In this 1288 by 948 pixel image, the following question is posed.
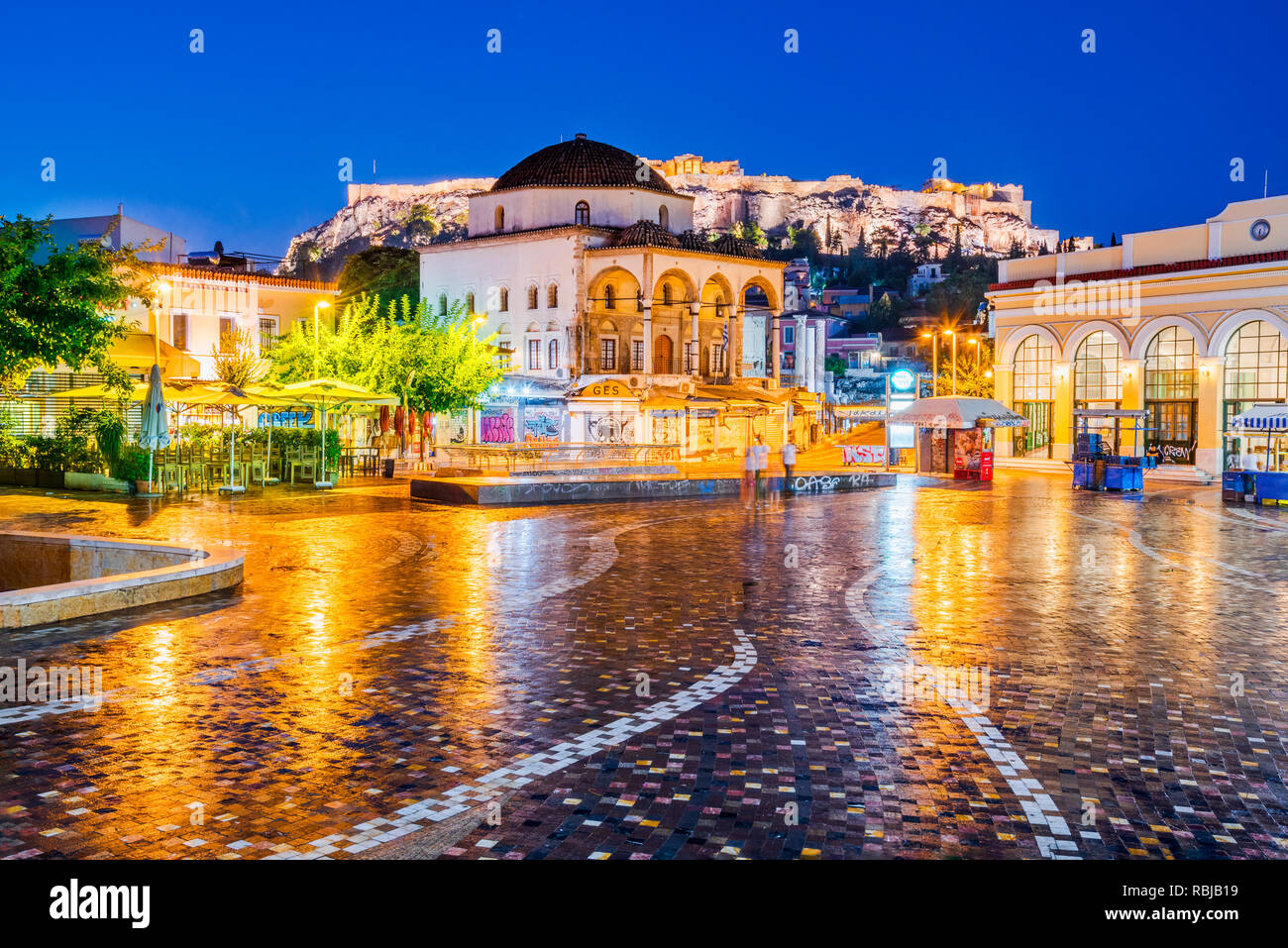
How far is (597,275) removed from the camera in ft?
188

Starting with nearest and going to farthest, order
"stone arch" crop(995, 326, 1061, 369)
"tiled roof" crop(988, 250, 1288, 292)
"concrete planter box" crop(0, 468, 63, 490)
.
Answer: "concrete planter box" crop(0, 468, 63, 490)
"tiled roof" crop(988, 250, 1288, 292)
"stone arch" crop(995, 326, 1061, 369)

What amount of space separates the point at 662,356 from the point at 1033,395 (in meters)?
22.0

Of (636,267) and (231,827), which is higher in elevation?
(636,267)

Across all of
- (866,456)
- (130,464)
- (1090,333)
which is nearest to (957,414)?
(866,456)

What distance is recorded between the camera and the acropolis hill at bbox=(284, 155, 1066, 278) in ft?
578

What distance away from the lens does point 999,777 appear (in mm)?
5926

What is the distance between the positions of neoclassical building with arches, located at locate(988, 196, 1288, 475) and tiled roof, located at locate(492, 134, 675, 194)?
74.0 feet

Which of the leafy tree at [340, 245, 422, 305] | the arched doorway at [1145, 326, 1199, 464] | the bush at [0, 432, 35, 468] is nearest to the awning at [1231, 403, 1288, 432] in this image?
the arched doorway at [1145, 326, 1199, 464]

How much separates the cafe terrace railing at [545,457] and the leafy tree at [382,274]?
40432 mm

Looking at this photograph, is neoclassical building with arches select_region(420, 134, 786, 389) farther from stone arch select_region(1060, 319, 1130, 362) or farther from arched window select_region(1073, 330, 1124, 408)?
arched window select_region(1073, 330, 1124, 408)

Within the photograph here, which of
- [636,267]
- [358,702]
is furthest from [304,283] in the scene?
[358,702]

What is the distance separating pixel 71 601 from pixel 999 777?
7.92 m

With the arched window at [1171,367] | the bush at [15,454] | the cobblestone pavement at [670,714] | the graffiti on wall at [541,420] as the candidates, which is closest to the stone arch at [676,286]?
the graffiti on wall at [541,420]
